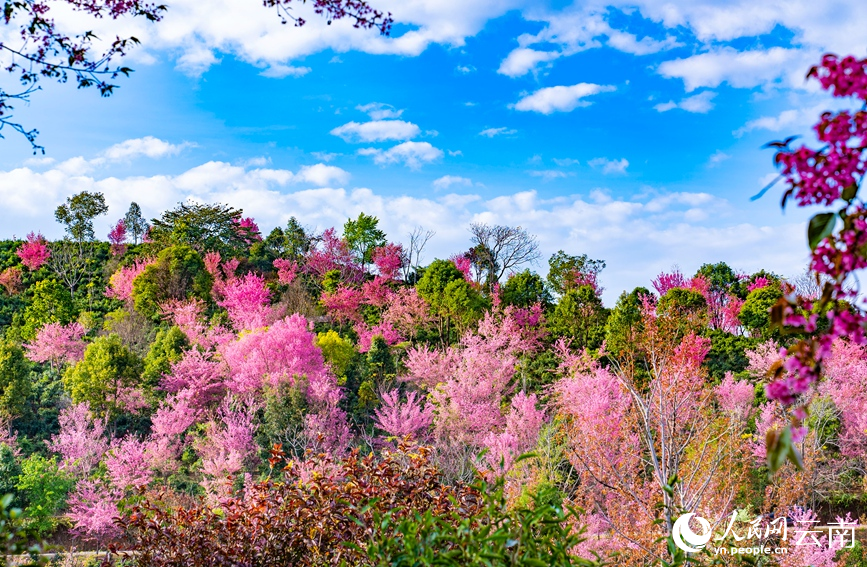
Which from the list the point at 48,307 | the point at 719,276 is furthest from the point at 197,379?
the point at 719,276

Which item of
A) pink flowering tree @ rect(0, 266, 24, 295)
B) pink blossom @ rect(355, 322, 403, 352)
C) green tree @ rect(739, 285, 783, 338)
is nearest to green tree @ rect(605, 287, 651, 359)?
green tree @ rect(739, 285, 783, 338)

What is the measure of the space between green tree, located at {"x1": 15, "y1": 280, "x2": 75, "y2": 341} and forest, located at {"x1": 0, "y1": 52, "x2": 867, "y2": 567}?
10 centimetres

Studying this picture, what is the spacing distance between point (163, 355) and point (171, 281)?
26.2 ft

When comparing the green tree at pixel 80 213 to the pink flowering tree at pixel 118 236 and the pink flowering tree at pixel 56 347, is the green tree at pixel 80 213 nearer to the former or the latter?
the pink flowering tree at pixel 118 236

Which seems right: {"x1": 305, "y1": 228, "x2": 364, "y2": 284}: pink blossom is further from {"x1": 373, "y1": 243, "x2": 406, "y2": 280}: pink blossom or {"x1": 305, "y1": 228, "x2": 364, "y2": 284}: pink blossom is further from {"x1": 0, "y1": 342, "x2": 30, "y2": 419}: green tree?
{"x1": 0, "y1": 342, "x2": 30, "y2": 419}: green tree

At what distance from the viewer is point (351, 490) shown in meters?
4.92

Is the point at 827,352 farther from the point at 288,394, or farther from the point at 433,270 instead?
the point at 433,270

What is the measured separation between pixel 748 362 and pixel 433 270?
1003 cm

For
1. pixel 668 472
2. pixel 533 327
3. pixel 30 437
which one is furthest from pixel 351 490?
pixel 533 327

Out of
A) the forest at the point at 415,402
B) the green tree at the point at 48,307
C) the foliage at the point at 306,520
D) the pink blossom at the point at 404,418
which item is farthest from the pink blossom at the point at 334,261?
the foliage at the point at 306,520

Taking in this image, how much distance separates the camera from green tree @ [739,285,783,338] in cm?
2319

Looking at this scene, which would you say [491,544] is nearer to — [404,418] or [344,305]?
[404,418]

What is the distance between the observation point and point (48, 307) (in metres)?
24.9

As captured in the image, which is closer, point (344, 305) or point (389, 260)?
point (344, 305)
